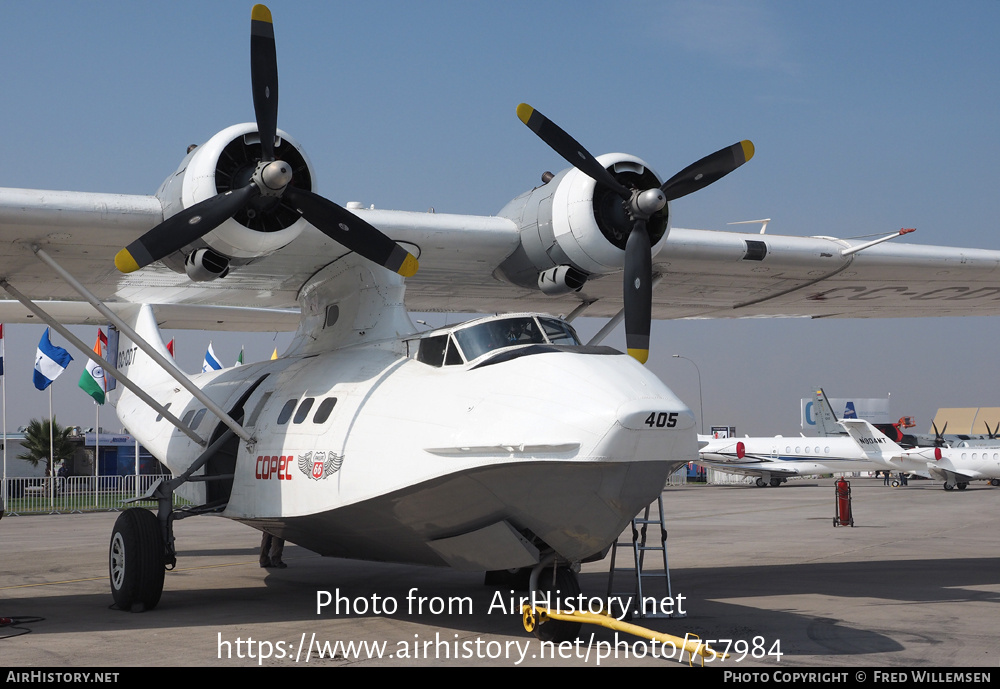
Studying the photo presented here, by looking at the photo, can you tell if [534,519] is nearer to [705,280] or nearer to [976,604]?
[976,604]

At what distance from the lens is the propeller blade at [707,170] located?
33.4ft

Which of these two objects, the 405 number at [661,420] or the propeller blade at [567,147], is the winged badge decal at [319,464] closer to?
Result: the 405 number at [661,420]

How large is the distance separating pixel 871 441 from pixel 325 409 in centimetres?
3211

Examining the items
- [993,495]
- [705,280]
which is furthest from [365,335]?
[993,495]

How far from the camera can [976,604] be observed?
9.59m

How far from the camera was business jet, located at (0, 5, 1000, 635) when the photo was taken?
6867 mm

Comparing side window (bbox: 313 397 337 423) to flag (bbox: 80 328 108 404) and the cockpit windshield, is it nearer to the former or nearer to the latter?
the cockpit windshield

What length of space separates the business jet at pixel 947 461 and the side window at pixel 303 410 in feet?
105

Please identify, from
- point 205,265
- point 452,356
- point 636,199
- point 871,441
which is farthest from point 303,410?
point 871,441

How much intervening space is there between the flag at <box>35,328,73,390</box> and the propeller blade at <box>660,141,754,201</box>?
21.7 meters

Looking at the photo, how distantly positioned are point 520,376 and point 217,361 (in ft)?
82.1

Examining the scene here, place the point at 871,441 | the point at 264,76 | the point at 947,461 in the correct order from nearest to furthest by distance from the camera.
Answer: the point at 264,76, the point at 871,441, the point at 947,461

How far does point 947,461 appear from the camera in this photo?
1494 inches

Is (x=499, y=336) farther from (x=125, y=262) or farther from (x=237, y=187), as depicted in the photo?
(x=125, y=262)
